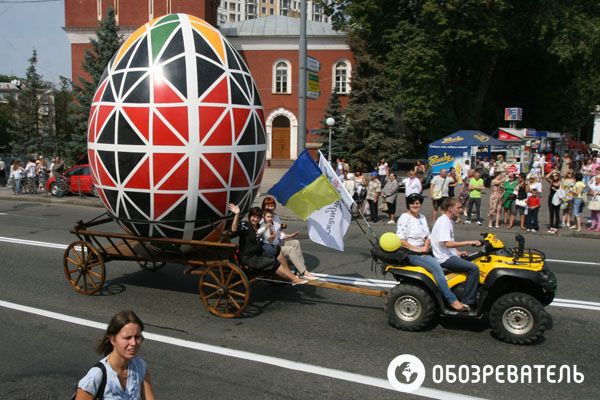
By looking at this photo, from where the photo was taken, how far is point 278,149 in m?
44.0

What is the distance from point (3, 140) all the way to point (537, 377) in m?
55.7

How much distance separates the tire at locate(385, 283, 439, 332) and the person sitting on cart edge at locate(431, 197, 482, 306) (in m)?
0.40

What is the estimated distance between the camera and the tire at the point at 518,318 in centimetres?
571

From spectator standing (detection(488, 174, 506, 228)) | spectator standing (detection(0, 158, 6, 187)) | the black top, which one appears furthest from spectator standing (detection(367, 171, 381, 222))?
spectator standing (detection(0, 158, 6, 187))

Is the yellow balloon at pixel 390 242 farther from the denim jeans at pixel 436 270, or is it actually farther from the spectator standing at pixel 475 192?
the spectator standing at pixel 475 192

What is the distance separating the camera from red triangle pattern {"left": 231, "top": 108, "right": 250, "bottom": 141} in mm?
7000

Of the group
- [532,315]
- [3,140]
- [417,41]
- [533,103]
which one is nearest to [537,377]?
[532,315]

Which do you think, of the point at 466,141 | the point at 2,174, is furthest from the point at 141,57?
the point at 2,174

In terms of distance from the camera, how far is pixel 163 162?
663 centimetres

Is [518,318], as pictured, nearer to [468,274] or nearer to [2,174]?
[468,274]

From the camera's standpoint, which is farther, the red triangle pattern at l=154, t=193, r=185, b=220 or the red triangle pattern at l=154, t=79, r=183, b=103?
the red triangle pattern at l=154, t=193, r=185, b=220

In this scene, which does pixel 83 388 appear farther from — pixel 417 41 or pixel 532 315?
pixel 417 41

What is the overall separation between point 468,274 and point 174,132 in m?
3.87

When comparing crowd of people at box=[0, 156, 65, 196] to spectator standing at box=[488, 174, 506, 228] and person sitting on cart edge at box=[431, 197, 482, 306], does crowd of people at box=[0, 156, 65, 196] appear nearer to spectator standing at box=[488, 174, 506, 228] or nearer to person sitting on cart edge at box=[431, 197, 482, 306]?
spectator standing at box=[488, 174, 506, 228]
